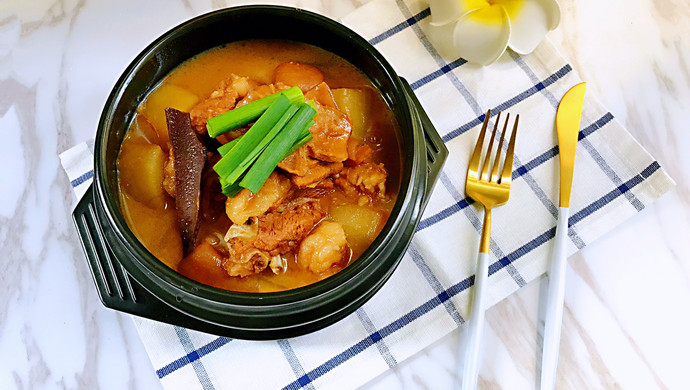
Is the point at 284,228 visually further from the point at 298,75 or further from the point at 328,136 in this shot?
the point at 298,75

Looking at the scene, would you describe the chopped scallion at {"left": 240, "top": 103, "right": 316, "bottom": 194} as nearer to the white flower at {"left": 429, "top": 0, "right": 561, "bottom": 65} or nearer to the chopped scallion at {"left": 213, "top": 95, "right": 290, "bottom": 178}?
the chopped scallion at {"left": 213, "top": 95, "right": 290, "bottom": 178}

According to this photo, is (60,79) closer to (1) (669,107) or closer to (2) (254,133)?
(2) (254,133)

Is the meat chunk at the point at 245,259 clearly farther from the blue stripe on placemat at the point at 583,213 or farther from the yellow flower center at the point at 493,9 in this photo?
the yellow flower center at the point at 493,9

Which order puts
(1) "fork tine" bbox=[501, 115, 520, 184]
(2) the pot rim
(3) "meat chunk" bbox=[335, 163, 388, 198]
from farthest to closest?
(1) "fork tine" bbox=[501, 115, 520, 184], (3) "meat chunk" bbox=[335, 163, 388, 198], (2) the pot rim

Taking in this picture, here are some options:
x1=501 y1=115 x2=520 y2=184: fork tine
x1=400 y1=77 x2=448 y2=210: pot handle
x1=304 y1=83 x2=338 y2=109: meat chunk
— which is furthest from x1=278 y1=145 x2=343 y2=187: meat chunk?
x1=501 y1=115 x2=520 y2=184: fork tine

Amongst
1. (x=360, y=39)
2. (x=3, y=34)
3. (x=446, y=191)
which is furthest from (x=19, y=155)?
(x=446, y=191)

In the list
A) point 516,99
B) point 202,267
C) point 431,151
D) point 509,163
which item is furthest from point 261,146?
point 516,99
